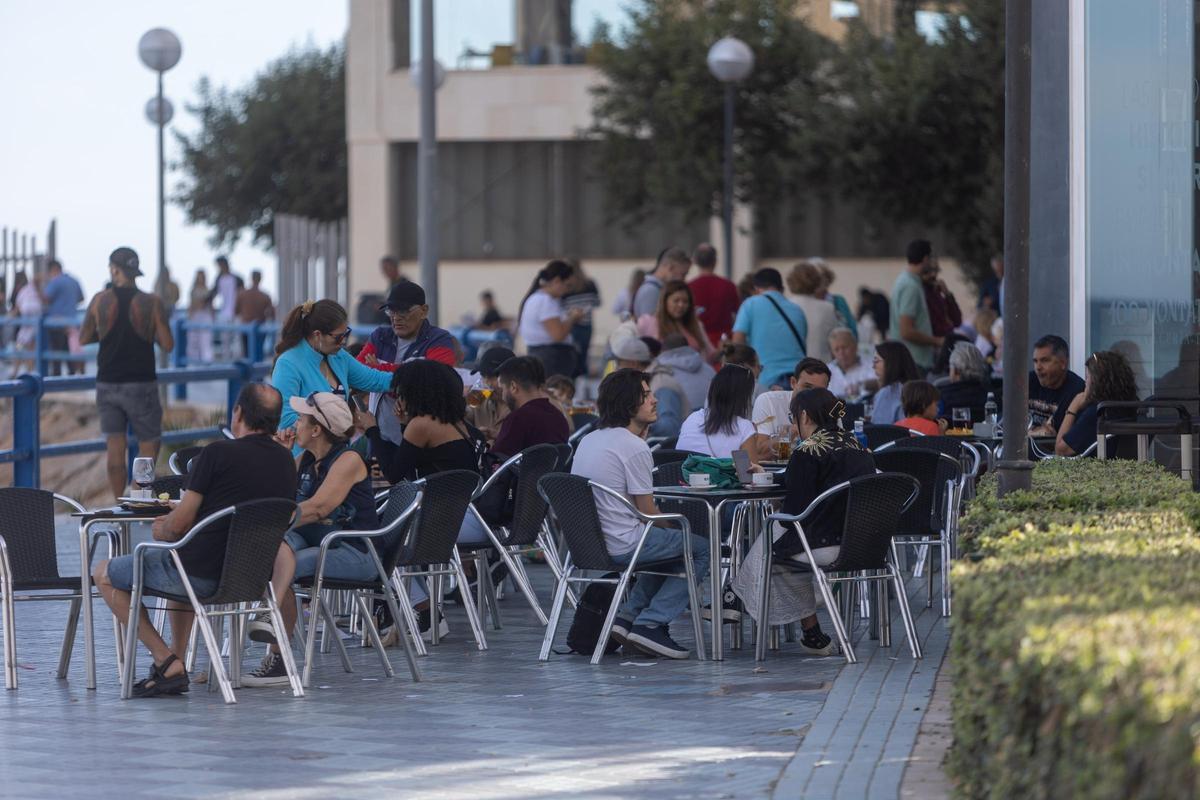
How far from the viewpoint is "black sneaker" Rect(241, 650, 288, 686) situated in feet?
27.8

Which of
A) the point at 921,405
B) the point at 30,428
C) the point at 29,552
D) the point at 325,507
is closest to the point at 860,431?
the point at 921,405

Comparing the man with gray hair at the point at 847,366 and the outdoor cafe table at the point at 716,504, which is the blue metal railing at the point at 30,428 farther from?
the outdoor cafe table at the point at 716,504

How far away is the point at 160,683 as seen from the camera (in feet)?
26.8

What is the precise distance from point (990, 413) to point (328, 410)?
191 inches

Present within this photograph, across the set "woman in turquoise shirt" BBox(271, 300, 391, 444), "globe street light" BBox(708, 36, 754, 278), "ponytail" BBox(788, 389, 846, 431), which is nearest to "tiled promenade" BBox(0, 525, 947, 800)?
"ponytail" BBox(788, 389, 846, 431)

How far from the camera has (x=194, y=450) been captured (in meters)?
10.1

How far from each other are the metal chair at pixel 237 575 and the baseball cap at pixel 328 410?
0.53 m

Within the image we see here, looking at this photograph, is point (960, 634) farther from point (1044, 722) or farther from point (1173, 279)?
point (1173, 279)

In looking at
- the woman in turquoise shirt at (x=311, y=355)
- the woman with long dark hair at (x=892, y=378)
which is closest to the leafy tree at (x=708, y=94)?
the woman with long dark hair at (x=892, y=378)

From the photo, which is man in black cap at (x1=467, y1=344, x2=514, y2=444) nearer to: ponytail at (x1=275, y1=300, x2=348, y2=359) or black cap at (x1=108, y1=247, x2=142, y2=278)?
ponytail at (x1=275, y1=300, x2=348, y2=359)

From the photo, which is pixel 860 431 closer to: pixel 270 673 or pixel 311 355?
pixel 311 355

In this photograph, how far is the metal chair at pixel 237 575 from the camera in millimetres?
7816

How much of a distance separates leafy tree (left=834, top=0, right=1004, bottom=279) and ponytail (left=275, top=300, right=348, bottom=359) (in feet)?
57.8

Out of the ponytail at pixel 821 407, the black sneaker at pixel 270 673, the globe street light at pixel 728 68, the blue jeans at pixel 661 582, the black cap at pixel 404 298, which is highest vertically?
the globe street light at pixel 728 68
